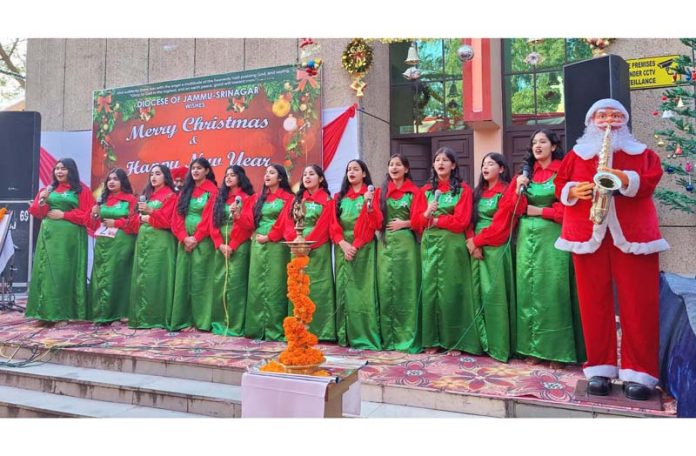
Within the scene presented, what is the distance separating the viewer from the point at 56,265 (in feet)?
19.5

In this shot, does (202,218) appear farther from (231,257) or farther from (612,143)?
(612,143)

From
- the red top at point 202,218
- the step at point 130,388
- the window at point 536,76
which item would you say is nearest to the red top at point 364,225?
the red top at point 202,218

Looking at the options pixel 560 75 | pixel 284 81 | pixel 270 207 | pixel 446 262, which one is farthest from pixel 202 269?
pixel 560 75

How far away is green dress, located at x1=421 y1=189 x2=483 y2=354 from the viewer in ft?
14.6

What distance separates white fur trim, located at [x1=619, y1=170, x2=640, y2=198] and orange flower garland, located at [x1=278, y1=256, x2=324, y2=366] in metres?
1.85

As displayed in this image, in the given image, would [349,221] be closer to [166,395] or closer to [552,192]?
[552,192]

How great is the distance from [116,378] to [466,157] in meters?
5.52

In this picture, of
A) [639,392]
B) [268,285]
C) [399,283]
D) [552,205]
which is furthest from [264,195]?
[639,392]

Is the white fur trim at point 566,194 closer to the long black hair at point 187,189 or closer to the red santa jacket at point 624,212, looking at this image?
the red santa jacket at point 624,212

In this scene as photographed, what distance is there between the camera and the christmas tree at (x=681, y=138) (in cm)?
520

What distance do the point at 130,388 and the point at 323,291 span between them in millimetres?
1899

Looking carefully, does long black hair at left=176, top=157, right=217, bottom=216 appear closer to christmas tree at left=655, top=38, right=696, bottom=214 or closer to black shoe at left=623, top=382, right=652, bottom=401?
black shoe at left=623, top=382, right=652, bottom=401

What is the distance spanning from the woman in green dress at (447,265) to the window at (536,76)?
3.29 meters

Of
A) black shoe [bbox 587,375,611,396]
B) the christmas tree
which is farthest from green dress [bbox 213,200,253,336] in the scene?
the christmas tree
